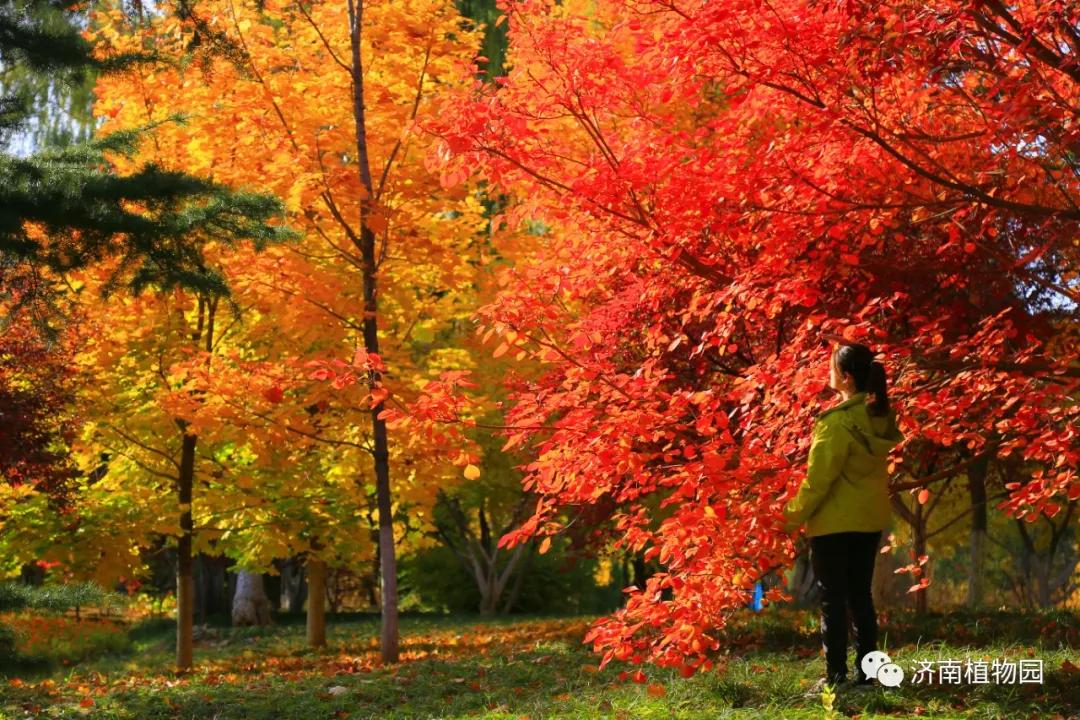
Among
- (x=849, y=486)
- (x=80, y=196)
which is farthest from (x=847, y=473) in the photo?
(x=80, y=196)

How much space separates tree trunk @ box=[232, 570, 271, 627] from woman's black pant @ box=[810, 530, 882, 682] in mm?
18394

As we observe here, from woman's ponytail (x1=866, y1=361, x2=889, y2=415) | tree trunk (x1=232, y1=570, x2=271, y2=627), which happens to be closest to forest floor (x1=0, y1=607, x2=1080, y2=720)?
woman's ponytail (x1=866, y1=361, x2=889, y2=415)

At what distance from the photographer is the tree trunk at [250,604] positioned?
72.3 feet

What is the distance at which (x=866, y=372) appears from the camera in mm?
5000

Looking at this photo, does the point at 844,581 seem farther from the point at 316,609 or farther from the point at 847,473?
the point at 316,609

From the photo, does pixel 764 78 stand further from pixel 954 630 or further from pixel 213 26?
pixel 213 26

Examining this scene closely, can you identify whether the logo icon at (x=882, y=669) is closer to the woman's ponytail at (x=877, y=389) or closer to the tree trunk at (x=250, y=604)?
the woman's ponytail at (x=877, y=389)

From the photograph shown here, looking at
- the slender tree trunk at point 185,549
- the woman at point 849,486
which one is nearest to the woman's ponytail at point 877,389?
the woman at point 849,486

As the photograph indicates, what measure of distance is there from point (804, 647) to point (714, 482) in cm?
402

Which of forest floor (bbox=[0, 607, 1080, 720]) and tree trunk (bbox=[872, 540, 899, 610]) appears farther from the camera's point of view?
tree trunk (bbox=[872, 540, 899, 610])

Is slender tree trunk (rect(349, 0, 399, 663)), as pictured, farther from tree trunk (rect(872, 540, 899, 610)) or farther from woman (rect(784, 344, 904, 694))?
woman (rect(784, 344, 904, 694))

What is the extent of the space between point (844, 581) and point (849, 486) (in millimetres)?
458

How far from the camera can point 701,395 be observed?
573cm

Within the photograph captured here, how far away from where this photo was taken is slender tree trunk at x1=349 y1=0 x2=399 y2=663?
1034 cm
